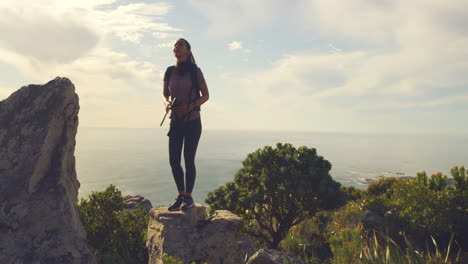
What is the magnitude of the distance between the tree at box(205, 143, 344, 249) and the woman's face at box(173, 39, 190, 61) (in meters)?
4.39

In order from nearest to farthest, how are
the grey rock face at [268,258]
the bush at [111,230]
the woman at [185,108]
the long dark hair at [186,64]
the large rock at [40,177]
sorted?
the large rock at [40,177] → the grey rock face at [268,258] → the woman at [185,108] → the long dark hair at [186,64] → the bush at [111,230]

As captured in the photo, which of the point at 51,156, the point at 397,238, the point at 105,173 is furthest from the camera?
the point at 105,173

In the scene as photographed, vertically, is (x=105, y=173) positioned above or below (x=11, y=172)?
below

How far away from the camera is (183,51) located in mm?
5391

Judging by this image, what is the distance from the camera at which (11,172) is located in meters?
4.05

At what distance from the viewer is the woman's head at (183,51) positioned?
5.38 meters

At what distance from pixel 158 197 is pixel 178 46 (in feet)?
271

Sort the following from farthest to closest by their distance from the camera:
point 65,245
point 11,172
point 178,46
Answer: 1. point 178,46
2. point 11,172
3. point 65,245

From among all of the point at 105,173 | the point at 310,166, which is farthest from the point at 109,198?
the point at 105,173

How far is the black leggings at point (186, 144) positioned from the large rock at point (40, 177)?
5.37ft

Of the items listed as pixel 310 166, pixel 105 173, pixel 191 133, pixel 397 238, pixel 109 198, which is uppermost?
pixel 191 133

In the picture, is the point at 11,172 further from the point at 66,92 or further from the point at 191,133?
the point at 191,133

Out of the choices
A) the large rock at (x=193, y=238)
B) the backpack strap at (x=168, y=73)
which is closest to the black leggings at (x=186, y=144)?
the large rock at (x=193, y=238)

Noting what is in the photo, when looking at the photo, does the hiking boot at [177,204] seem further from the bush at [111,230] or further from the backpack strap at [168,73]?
the backpack strap at [168,73]
